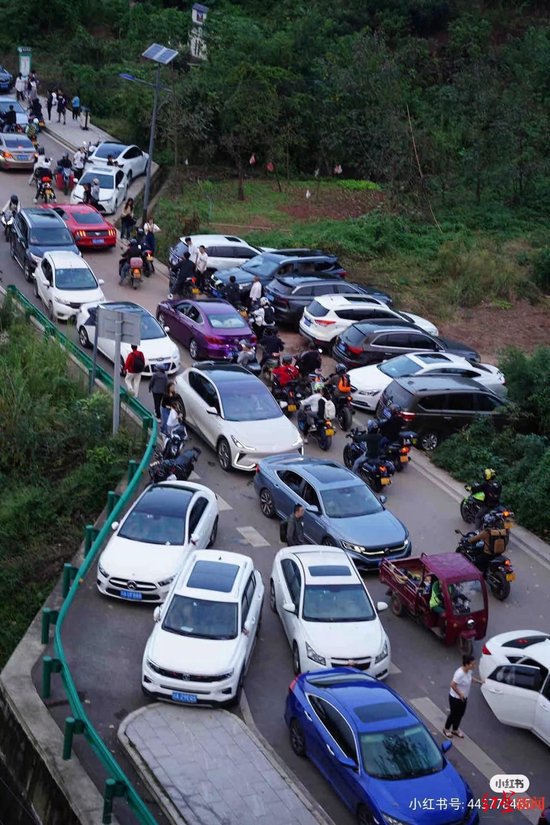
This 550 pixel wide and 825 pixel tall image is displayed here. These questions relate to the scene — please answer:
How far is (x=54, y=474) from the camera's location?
2239cm

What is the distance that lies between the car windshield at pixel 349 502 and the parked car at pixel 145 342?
6.45 meters

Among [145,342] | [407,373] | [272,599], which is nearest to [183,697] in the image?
[272,599]

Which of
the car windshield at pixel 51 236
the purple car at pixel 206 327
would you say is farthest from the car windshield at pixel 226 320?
the car windshield at pixel 51 236

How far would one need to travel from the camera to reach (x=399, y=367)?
25.9 m

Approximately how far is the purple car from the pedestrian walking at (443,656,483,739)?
13660 mm

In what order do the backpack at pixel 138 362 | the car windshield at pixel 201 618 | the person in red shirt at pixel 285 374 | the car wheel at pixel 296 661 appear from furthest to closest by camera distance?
1. the person in red shirt at pixel 285 374
2. the backpack at pixel 138 362
3. the car wheel at pixel 296 661
4. the car windshield at pixel 201 618

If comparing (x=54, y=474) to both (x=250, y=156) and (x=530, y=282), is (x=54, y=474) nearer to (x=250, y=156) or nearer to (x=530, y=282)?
(x=530, y=282)

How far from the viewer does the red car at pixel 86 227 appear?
112 feet

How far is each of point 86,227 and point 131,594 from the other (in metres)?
20.0

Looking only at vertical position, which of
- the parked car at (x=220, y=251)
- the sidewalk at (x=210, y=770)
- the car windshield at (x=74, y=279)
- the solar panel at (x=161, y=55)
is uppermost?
the solar panel at (x=161, y=55)

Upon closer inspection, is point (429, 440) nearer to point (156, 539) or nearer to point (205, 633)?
point (156, 539)

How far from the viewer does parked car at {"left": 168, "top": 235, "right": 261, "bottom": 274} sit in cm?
3291

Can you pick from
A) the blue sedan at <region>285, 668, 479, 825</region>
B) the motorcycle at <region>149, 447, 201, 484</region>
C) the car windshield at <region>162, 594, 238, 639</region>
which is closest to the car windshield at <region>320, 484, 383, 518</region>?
the motorcycle at <region>149, 447, 201, 484</region>

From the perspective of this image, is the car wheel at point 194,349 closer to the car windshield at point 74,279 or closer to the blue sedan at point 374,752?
the car windshield at point 74,279
